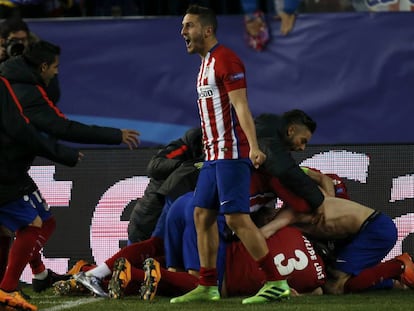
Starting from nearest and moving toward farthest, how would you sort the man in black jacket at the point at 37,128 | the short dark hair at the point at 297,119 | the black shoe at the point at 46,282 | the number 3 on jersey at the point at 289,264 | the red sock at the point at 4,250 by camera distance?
the man in black jacket at the point at 37,128 < the number 3 on jersey at the point at 289,264 < the red sock at the point at 4,250 < the short dark hair at the point at 297,119 < the black shoe at the point at 46,282

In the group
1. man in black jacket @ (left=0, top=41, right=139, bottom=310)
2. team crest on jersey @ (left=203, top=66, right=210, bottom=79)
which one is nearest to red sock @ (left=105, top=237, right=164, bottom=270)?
man in black jacket @ (left=0, top=41, right=139, bottom=310)

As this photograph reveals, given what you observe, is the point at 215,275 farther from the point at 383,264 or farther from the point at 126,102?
the point at 126,102

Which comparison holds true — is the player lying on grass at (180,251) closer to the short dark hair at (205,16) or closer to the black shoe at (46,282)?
the black shoe at (46,282)

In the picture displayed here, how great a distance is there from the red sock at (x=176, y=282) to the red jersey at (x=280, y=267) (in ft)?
0.82

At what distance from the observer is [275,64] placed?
10992 millimetres

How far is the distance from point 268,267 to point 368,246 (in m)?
0.95

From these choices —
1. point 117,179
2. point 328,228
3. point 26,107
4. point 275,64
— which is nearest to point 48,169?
point 117,179

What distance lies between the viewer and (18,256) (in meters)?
7.15

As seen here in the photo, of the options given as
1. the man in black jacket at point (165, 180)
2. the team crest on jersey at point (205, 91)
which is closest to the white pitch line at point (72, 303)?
the man in black jacket at point (165, 180)

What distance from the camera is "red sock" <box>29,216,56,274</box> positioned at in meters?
7.77

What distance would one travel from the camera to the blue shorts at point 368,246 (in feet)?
25.3

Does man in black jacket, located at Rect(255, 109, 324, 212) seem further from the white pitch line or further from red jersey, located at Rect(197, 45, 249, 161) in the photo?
the white pitch line

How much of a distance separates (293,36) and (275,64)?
31 centimetres

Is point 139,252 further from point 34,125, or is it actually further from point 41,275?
point 34,125
